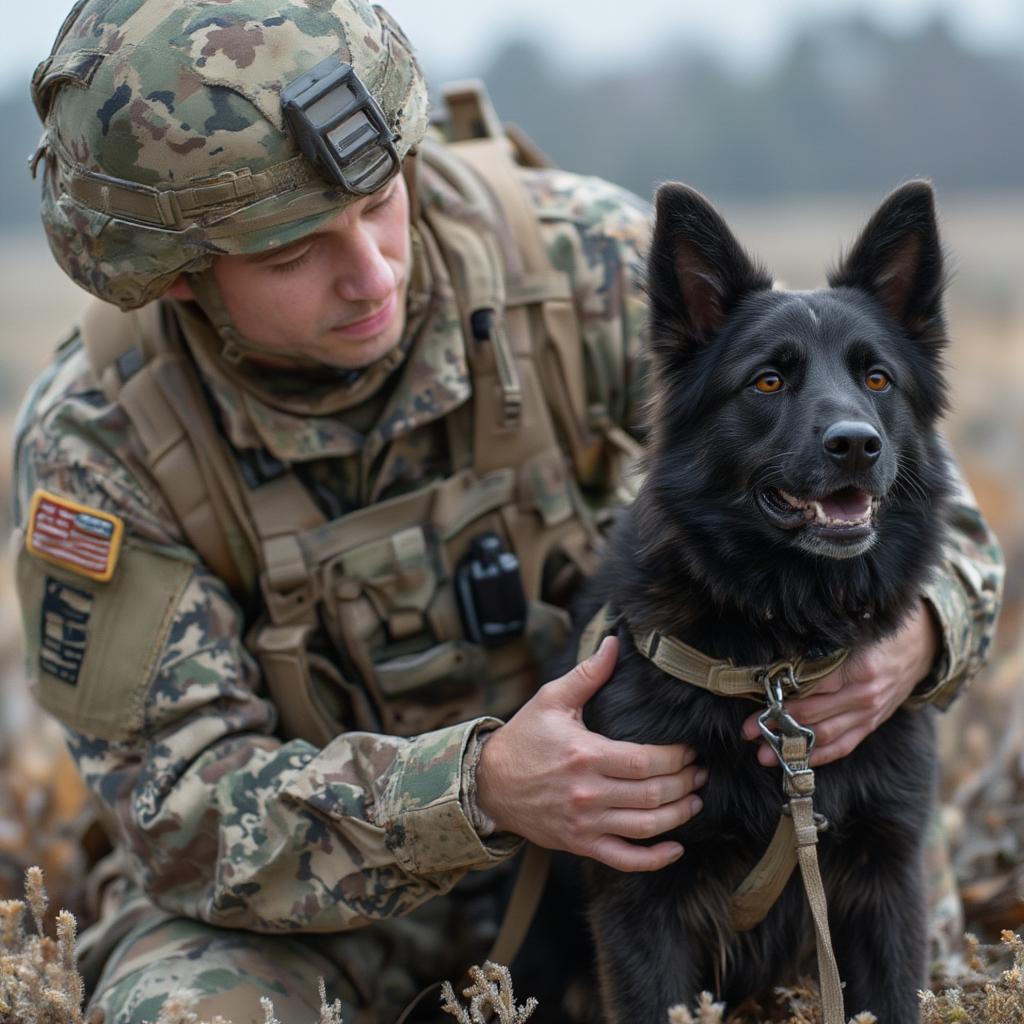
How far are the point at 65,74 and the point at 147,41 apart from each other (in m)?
0.21

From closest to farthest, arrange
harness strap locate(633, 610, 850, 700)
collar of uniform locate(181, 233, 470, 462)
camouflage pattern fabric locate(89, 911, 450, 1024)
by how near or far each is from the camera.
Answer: harness strap locate(633, 610, 850, 700) → camouflage pattern fabric locate(89, 911, 450, 1024) → collar of uniform locate(181, 233, 470, 462)

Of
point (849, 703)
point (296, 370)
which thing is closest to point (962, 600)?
point (849, 703)

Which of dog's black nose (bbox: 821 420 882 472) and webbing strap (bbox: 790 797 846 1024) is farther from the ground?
dog's black nose (bbox: 821 420 882 472)

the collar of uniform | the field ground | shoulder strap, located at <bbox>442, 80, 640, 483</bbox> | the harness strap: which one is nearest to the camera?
the harness strap

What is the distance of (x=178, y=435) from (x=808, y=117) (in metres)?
37.7

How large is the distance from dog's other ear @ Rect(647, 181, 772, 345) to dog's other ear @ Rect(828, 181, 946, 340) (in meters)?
0.22

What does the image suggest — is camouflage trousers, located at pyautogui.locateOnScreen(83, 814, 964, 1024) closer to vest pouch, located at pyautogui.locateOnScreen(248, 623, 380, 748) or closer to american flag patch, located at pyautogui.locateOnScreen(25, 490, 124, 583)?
vest pouch, located at pyautogui.locateOnScreen(248, 623, 380, 748)

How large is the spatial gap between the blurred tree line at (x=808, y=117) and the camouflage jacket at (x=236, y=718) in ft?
105

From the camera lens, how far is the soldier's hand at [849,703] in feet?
9.30

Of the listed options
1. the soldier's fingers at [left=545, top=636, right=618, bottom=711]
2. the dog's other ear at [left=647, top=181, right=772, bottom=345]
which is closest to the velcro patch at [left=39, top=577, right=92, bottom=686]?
the soldier's fingers at [left=545, top=636, right=618, bottom=711]

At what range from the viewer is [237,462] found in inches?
129

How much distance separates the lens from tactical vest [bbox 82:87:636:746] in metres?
3.26

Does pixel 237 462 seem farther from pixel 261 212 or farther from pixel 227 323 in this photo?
pixel 261 212

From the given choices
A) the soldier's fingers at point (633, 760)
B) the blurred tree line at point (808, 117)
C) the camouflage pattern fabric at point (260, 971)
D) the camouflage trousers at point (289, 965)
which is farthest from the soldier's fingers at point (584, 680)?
the blurred tree line at point (808, 117)
